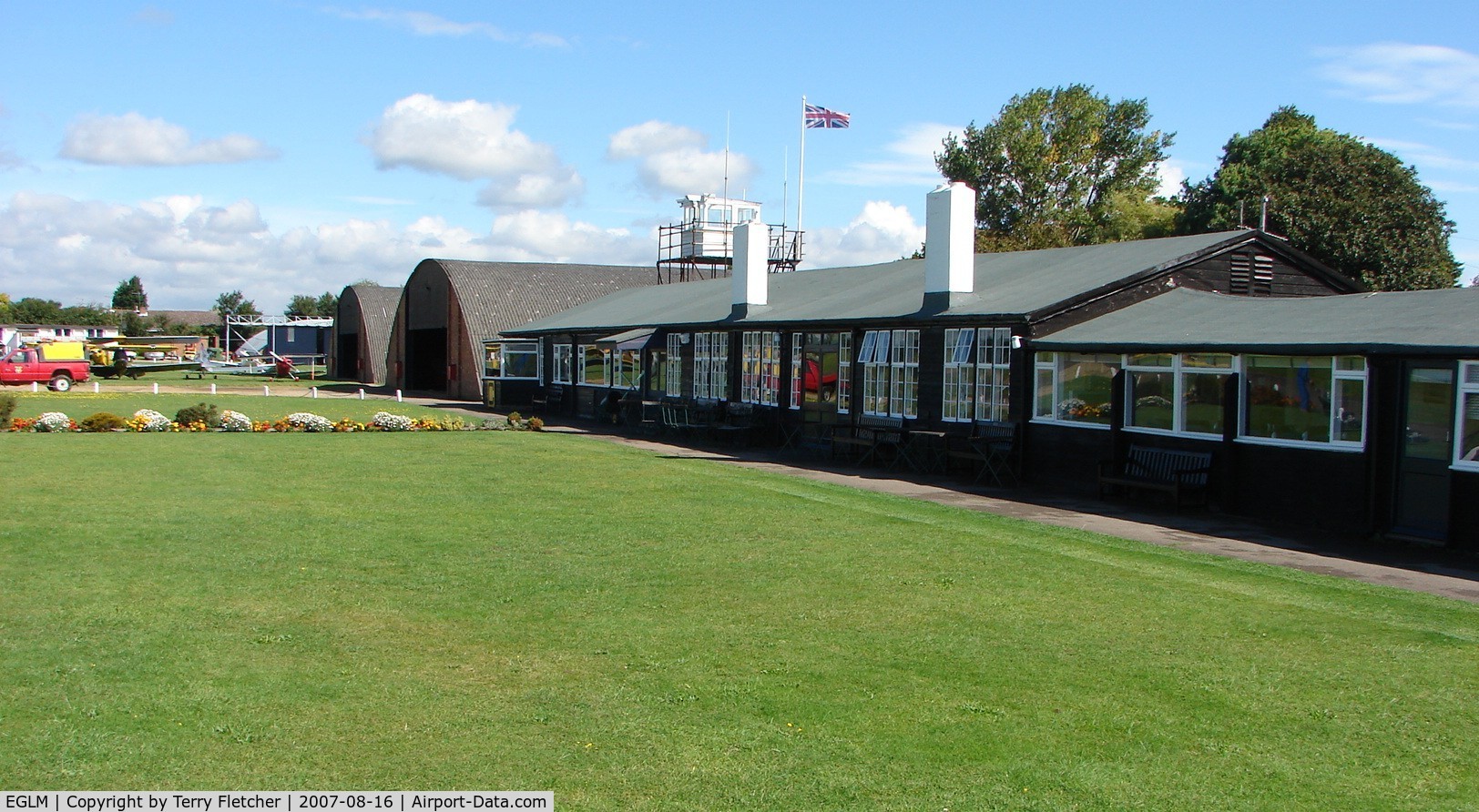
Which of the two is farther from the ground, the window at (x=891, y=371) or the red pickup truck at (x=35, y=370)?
the window at (x=891, y=371)

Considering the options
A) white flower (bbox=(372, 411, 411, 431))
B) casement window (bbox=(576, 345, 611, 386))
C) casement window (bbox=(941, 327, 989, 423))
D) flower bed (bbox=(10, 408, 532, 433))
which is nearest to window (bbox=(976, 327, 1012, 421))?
Answer: casement window (bbox=(941, 327, 989, 423))

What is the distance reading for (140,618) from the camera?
912 cm

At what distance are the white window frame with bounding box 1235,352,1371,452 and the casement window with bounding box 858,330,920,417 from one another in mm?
7303

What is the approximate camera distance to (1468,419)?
1409cm

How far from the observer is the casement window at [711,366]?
31.0 metres

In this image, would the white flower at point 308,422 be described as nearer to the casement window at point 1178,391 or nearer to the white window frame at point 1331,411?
the casement window at point 1178,391

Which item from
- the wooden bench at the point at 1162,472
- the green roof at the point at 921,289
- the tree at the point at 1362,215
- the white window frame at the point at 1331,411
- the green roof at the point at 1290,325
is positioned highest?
the tree at the point at 1362,215

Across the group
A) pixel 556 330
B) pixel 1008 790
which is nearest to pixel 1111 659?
pixel 1008 790

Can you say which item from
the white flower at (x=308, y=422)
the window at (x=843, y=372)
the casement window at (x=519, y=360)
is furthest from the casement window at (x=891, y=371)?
the casement window at (x=519, y=360)

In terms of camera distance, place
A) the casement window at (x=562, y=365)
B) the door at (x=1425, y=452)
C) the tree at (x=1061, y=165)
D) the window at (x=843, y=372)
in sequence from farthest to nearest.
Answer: the tree at (x=1061, y=165)
the casement window at (x=562, y=365)
the window at (x=843, y=372)
the door at (x=1425, y=452)

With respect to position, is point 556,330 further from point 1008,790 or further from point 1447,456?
point 1008,790

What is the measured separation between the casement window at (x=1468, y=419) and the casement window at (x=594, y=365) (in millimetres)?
26551

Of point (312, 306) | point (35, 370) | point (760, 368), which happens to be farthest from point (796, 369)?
point (312, 306)

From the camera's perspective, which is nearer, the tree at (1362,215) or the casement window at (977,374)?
the casement window at (977,374)
